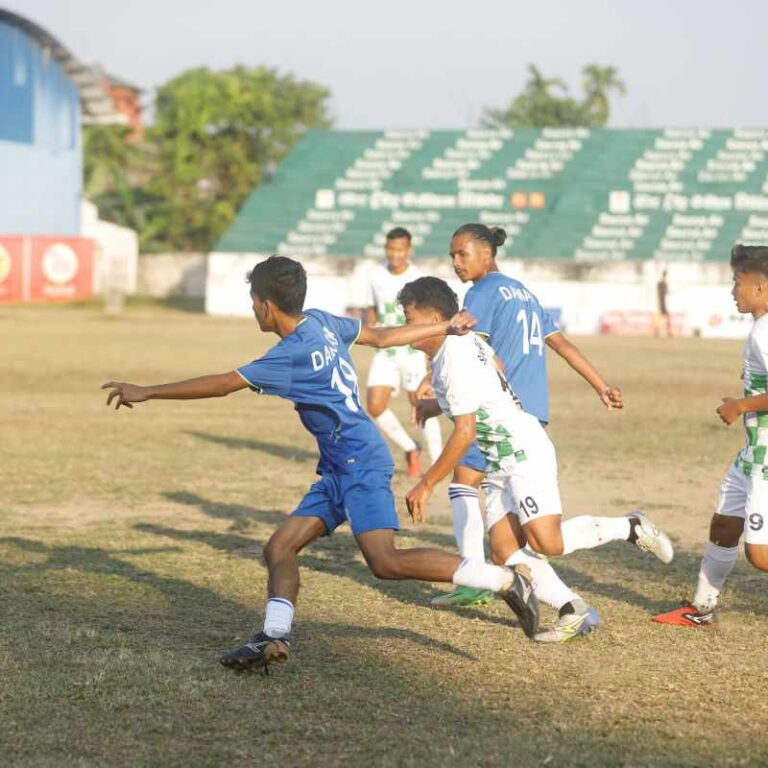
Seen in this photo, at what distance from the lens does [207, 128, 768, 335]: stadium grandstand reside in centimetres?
4216

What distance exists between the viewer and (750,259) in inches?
272

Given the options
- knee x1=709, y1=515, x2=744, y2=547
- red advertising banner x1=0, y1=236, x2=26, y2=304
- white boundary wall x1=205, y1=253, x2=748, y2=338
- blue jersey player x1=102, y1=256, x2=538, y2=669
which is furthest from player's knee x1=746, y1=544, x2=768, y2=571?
red advertising banner x1=0, y1=236, x2=26, y2=304

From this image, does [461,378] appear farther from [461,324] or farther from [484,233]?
[484,233]

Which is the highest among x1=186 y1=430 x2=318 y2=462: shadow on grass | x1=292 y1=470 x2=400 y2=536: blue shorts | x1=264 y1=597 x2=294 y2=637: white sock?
x1=292 y1=470 x2=400 y2=536: blue shorts

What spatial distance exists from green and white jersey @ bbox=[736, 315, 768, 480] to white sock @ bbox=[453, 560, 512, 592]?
1481 mm

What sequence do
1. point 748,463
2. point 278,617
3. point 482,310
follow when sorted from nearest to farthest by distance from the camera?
1. point 278,617
2. point 748,463
3. point 482,310

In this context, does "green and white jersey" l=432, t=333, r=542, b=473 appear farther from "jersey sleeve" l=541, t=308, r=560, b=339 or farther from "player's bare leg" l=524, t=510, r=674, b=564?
"jersey sleeve" l=541, t=308, r=560, b=339

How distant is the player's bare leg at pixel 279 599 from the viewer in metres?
5.96

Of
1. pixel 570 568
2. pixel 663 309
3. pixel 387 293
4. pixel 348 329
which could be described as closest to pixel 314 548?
pixel 570 568

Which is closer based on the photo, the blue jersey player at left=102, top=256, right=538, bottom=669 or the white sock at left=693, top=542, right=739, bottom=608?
the blue jersey player at left=102, top=256, right=538, bottom=669

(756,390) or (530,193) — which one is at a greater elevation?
(530,193)

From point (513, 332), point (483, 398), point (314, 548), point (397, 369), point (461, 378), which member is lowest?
point (314, 548)

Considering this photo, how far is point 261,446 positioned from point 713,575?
8352 mm

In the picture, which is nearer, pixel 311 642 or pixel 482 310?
pixel 311 642
